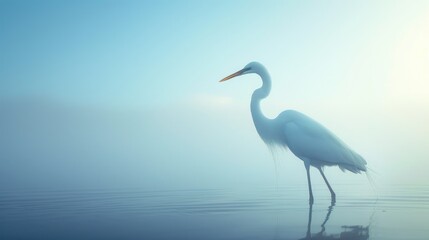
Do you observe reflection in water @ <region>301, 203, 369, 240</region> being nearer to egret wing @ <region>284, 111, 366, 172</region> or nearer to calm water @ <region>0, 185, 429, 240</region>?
calm water @ <region>0, 185, 429, 240</region>

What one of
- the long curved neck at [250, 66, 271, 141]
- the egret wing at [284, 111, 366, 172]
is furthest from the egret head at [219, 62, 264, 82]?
the egret wing at [284, 111, 366, 172]

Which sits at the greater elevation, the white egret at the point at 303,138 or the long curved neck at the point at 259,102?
the long curved neck at the point at 259,102

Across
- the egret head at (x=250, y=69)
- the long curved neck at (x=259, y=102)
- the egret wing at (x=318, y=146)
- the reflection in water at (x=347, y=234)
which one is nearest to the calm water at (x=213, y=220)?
the reflection in water at (x=347, y=234)

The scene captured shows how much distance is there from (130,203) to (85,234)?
4.72 m

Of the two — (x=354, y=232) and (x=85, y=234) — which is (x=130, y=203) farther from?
(x=354, y=232)

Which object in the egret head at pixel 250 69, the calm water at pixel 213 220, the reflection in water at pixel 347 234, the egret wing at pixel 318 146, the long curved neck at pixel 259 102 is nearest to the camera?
the reflection in water at pixel 347 234

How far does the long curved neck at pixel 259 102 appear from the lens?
11.7 m

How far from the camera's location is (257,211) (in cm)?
880

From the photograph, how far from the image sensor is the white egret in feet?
35.5

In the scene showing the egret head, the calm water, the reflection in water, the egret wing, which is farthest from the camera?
the egret head

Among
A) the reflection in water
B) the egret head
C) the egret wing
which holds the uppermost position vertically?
the egret head

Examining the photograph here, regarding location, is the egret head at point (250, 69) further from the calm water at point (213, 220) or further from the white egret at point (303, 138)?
the calm water at point (213, 220)

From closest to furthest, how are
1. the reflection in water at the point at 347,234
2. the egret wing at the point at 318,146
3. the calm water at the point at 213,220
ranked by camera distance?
the reflection in water at the point at 347,234 → the calm water at the point at 213,220 → the egret wing at the point at 318,146

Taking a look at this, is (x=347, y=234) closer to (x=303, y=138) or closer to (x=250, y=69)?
(x=303, y=138)
